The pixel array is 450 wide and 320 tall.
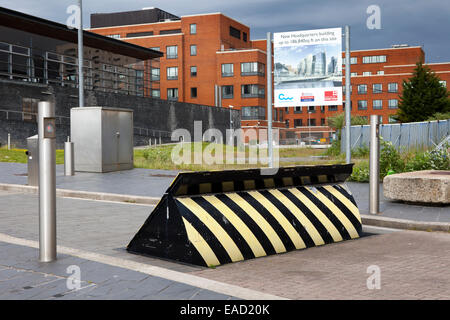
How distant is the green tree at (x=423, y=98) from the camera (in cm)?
6056

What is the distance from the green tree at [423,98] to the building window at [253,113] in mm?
23931

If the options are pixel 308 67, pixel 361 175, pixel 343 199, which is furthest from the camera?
pixel 308 67

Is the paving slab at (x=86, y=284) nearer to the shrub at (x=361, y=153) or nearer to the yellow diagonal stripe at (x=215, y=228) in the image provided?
the yellow diagonal stripe at (x=215, y=228)

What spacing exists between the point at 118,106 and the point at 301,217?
130ft

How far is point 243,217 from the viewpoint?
21.5 ft

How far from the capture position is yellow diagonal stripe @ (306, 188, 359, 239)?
7.65 meters

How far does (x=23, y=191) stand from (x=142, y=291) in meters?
10.2

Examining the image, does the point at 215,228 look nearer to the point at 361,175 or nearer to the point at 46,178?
the point at 46,178

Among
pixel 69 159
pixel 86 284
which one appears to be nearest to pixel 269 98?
pixel 69 159

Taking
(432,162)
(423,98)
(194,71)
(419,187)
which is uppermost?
(194,71)

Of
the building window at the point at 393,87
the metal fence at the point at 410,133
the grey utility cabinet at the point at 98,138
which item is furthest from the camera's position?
the building window at the point at 393,87

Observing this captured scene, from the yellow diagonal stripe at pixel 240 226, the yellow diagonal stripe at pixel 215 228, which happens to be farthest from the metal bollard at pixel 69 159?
the yellow diagonal stripe at pixel 215 228

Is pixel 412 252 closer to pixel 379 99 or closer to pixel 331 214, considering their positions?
pixel 331 214
